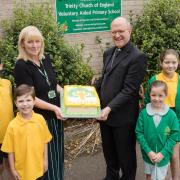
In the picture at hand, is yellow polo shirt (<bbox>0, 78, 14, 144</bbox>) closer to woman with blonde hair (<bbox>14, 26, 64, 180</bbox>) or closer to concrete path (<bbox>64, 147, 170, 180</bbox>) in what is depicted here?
woman with blonde hair (<bbox>14, 26, 64, 180</bbox>)

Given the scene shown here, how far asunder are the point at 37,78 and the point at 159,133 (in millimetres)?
1331

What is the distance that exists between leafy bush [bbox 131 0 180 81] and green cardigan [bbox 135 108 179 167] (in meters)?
3.29

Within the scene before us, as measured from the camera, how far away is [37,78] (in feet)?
11.4

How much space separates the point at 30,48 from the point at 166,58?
149cm

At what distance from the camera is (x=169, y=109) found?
12.0 ft

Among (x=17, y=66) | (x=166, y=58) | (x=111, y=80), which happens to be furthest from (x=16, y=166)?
(x=166, y=58)

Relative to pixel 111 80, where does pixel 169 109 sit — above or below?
below

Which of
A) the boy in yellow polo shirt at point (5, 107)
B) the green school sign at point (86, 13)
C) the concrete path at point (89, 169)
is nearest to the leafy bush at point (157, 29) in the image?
the green school sign at point (86, 13)

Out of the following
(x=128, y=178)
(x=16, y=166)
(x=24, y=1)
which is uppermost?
(x=24, y=1)

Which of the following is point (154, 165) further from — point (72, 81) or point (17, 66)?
point (72, 81)

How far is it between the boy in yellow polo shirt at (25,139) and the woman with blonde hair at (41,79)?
17cm

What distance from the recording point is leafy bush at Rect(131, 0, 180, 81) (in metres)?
6.79

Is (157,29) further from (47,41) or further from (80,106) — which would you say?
(80,106)

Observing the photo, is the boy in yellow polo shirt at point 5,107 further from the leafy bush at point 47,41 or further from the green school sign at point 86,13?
the green school sign at point 86,13
